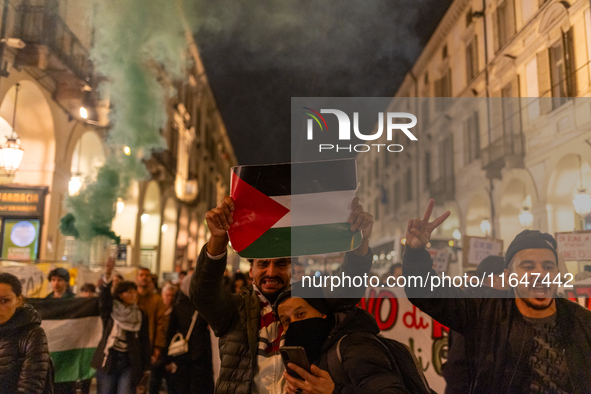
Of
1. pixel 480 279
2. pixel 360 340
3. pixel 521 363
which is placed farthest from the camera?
pixel 480 279

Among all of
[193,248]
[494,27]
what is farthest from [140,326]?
[193,248]

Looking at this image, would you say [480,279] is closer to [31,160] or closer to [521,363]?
[521,363]

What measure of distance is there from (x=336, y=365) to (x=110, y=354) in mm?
3552

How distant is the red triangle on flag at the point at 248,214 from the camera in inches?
101

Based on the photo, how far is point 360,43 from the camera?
5.39 m

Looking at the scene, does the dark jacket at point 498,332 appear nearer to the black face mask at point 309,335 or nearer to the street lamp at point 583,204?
the black face mask at point 309,335

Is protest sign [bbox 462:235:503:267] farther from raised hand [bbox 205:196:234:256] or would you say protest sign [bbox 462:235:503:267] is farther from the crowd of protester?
raised hand [bbox 205:196:234:256]

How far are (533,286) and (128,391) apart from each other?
3911mm

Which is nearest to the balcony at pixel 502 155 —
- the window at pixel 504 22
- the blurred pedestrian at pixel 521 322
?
the window at pixel 504 22

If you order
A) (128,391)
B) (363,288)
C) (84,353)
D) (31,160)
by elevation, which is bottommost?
(128,391)

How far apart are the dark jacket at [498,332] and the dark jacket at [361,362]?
544mm

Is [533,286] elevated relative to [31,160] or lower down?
lower down

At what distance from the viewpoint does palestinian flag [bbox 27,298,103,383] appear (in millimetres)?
4477

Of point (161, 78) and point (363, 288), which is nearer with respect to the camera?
point (363, 288)
